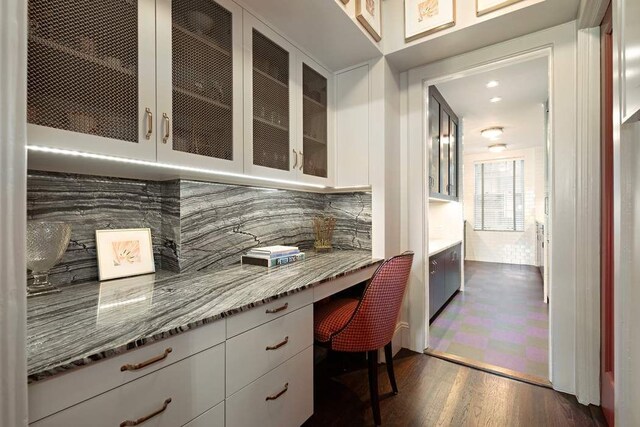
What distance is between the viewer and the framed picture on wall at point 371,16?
5.97ft

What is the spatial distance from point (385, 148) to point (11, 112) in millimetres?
1954

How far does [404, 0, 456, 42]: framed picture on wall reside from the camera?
1.85 meters

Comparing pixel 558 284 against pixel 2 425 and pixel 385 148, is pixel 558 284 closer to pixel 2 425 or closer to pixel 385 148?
pixel 385 148

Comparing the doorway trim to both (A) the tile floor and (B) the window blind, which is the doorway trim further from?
(B) the window blind

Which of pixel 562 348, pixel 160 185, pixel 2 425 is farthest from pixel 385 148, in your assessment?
pixel 2 425

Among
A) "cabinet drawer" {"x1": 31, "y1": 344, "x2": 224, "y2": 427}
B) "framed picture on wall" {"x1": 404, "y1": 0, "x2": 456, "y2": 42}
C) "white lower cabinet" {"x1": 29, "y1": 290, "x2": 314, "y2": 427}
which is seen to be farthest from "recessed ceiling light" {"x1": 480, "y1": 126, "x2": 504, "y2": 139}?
"cabinet drawer" {"x1": 31, "y1": 344, "x2": 224, "y2": 427}

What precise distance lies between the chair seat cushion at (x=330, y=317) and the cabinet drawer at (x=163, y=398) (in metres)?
0.69

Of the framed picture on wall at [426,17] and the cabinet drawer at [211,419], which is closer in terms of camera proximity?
the cabinet drawer at [211,419]

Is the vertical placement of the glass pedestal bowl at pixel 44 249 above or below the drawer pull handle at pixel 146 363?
above

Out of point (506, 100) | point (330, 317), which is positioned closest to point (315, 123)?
point (330, 317)

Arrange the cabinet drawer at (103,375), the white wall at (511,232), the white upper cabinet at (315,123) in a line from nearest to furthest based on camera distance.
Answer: the cabinet drawer at (103,375)
the white upper cabinet at (315,123)
the white wall at (511,232)

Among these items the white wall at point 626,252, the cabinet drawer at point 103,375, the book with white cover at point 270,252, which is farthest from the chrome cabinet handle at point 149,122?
the white wall at point 626,252

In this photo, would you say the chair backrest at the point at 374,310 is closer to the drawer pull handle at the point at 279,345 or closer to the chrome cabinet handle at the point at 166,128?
the drawer pull handle at the point at 279,345

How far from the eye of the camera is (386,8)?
2.13m
